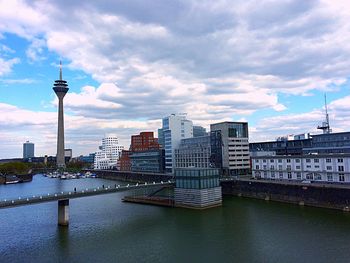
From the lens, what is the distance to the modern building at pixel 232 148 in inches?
3691

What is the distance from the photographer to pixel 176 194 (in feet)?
201

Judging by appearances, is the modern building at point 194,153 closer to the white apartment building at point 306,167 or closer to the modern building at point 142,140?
the white apartment building at point 306,167

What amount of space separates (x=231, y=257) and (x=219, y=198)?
30312mm

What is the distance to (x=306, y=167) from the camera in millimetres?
67125

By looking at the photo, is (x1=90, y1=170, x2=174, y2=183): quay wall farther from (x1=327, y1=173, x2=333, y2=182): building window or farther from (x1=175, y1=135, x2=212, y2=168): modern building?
(x1=327, y1=173, x2=333, y2=182): building window

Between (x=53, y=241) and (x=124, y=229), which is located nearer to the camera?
(x=53, y=241)

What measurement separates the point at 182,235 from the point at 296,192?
2943 cm

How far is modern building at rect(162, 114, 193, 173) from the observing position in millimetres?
115938

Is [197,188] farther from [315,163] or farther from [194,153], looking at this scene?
[194,153]

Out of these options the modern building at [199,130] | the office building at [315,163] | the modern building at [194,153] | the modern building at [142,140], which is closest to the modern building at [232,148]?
the modern building at [194,153]

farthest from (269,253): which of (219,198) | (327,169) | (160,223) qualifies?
(327,169)

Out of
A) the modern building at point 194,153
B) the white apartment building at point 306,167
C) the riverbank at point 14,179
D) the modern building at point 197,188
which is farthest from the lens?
the riverbank at point 14,179

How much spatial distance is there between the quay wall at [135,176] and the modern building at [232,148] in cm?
1783

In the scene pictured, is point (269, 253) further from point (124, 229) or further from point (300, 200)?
point (300, 200)
